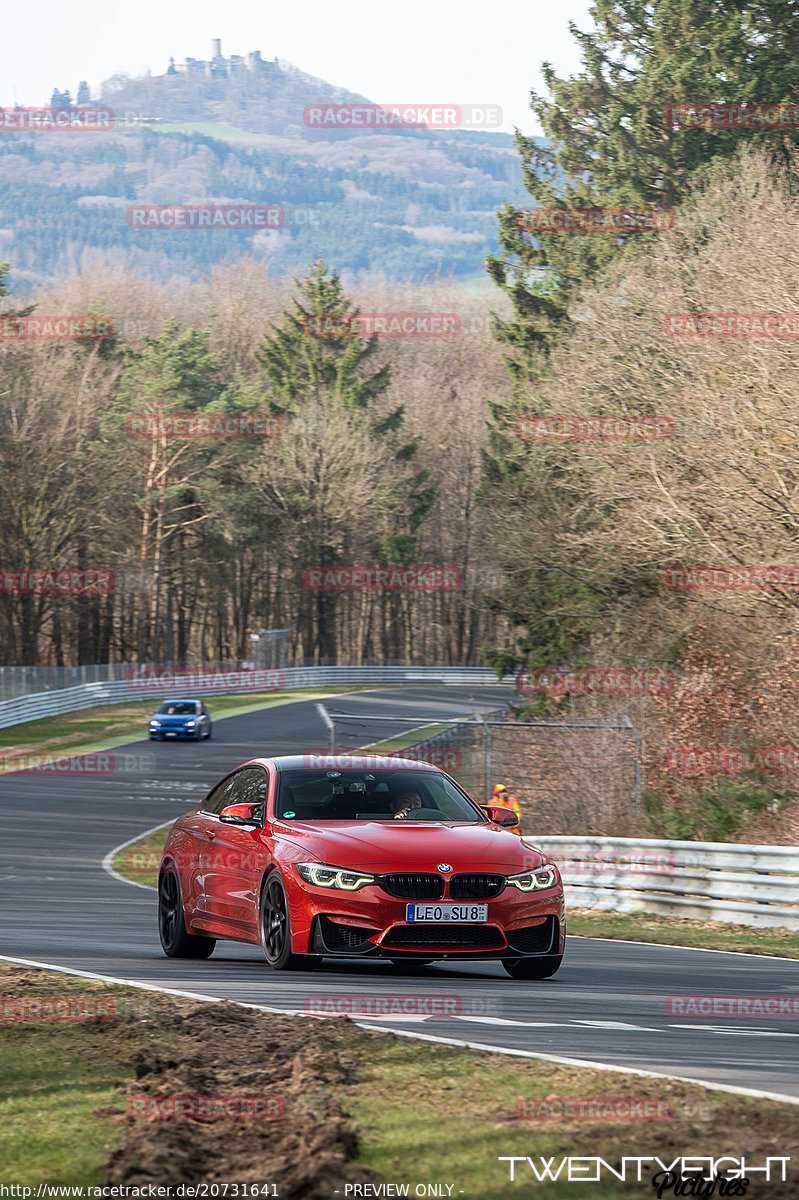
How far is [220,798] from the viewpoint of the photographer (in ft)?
38.8

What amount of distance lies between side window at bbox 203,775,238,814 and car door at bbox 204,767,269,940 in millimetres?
153

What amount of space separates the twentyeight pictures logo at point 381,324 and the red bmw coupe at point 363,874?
7696 cm

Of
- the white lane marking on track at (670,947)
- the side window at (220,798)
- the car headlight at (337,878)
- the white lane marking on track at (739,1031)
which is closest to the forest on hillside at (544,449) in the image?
the white lane marking on track at (670,947)

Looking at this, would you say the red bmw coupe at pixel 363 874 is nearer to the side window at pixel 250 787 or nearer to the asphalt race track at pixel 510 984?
the side window at pixel 250 787

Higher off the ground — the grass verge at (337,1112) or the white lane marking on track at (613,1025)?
the grass verge at (337,1112)

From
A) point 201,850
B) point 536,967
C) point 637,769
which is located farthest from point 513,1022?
point 637,769

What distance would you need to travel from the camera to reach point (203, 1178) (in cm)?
477

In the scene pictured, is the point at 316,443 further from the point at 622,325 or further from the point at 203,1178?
the point at 203,1178

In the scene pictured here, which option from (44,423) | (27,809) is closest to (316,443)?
(44,423)

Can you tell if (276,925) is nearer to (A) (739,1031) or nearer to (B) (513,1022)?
(B) (513,1022)

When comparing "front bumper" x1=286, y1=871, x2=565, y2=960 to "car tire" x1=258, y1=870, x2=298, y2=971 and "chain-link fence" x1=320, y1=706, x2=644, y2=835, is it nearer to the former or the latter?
"car tire" x1=258, y1=870, x2=298, y2=971

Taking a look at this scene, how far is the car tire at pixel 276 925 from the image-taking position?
9.92 m

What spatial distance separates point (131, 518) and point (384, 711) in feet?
72.8

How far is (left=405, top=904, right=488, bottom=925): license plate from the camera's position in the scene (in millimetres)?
9648
